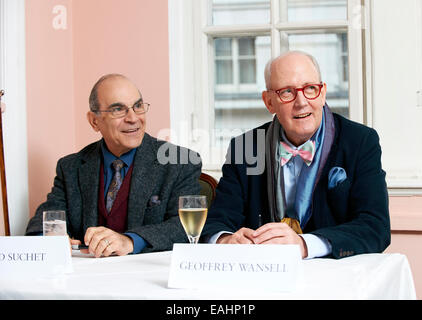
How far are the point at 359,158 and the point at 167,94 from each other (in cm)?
133

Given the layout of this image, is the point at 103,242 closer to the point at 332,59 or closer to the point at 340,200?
the point at 340,200

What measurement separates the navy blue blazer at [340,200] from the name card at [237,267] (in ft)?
1.52

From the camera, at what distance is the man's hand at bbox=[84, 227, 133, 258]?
168 cm

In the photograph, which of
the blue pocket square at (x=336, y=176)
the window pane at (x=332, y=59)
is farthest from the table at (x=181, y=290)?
the window pane at (x=332, y=59)

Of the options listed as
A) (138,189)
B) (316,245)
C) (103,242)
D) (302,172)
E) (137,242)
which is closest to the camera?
(316,245)

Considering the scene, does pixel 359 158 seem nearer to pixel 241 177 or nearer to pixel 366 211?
pixel 366 211

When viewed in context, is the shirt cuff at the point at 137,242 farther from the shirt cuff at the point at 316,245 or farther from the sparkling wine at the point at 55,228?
the shirt cuff at the point at 316,245

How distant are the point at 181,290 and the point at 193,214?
12.6 inches

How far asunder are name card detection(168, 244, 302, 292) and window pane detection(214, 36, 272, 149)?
1.94 metres

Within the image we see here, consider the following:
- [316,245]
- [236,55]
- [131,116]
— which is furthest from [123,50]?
[316,245]

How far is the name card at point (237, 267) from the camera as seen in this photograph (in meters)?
1.13

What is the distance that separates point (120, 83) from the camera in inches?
90.0

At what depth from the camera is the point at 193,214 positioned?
4.75 ft

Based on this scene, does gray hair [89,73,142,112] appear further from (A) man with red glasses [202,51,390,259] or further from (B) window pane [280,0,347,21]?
(B) window pane [280,0,347,21]
